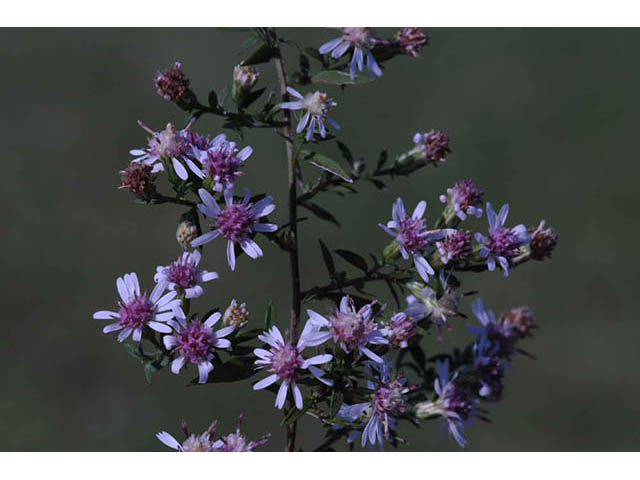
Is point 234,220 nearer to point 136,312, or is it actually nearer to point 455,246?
point 136,312

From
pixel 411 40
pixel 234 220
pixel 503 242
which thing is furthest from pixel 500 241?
pixel 234 220

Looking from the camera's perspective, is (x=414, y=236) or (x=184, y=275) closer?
(x=184, y=275)

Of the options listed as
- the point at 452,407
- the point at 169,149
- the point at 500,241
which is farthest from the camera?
the point at 452,407

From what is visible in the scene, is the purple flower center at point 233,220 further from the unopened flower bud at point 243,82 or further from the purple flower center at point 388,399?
the purple flower center at point 388,399

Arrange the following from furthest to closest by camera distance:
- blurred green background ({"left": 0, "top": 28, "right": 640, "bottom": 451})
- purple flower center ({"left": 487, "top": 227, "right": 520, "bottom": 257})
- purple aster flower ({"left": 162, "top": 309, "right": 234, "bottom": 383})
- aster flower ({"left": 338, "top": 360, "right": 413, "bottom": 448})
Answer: blurred green background ({"left": 0, "top": 28, "right": 640, "bottom": 451}), purple flower center ({"left": 487, "top": 227, "right": 520, "bottom": 257}), aster flower ({"left": 338, "top": 360, "right": 413, "bottom": 448}), purple aster flower ({"left": 162, "top": 309, "right": 234, "bottom": 383})

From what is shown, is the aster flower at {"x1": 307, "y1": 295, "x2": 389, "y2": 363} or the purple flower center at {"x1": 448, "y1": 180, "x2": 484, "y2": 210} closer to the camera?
the aster flower at {"x1": 307, "y1": 295, "x2": 389, "y2": 363}

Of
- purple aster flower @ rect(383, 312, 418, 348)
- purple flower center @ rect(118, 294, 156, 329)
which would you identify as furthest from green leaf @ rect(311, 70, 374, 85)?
purple flower center @ rect(118, 294, 156, 329)

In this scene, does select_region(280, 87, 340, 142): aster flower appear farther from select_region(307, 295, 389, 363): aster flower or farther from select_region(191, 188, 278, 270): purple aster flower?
select_region(307, 295, 389, 363): aster flower

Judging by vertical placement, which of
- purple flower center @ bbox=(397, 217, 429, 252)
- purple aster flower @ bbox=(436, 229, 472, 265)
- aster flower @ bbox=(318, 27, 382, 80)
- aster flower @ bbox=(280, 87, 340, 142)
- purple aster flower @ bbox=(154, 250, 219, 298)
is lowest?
purple aster flower @ bbox=(154, 250, 219, 298)
